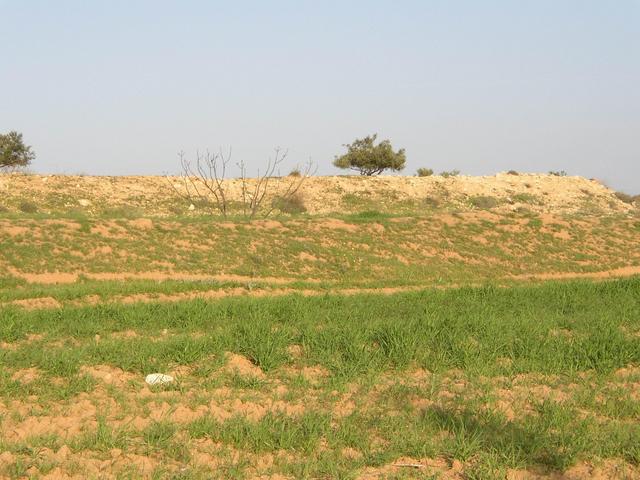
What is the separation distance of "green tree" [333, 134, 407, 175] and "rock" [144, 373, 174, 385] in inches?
1738

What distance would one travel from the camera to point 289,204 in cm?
3484

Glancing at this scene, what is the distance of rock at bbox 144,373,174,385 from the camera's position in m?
6.41

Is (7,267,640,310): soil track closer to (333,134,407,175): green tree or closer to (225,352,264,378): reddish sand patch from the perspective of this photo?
(225,352,264,378): reddish sand patch

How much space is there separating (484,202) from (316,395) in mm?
34461

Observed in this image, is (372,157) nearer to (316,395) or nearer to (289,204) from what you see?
(289,204)

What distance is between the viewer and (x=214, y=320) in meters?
9.25

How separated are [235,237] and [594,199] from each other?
3172cm

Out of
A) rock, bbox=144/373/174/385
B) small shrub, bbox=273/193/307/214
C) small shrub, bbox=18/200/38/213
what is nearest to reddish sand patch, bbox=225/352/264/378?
rock, bbox=144/373/174/385

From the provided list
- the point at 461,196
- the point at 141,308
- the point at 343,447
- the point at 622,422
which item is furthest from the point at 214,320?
the point at 461,196

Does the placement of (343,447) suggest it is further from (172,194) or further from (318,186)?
(318,186)

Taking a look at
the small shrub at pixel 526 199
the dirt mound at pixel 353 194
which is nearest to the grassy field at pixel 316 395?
the dirt mound at pixel 353 194

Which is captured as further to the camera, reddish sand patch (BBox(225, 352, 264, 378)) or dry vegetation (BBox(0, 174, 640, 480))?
reddish sand patch (BBox(225, 352, 264, 378))

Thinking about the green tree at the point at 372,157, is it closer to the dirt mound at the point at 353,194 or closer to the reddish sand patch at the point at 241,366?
the dirt mound at the point at 353,194

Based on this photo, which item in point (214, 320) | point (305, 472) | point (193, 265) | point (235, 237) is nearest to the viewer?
point (305, 472)
